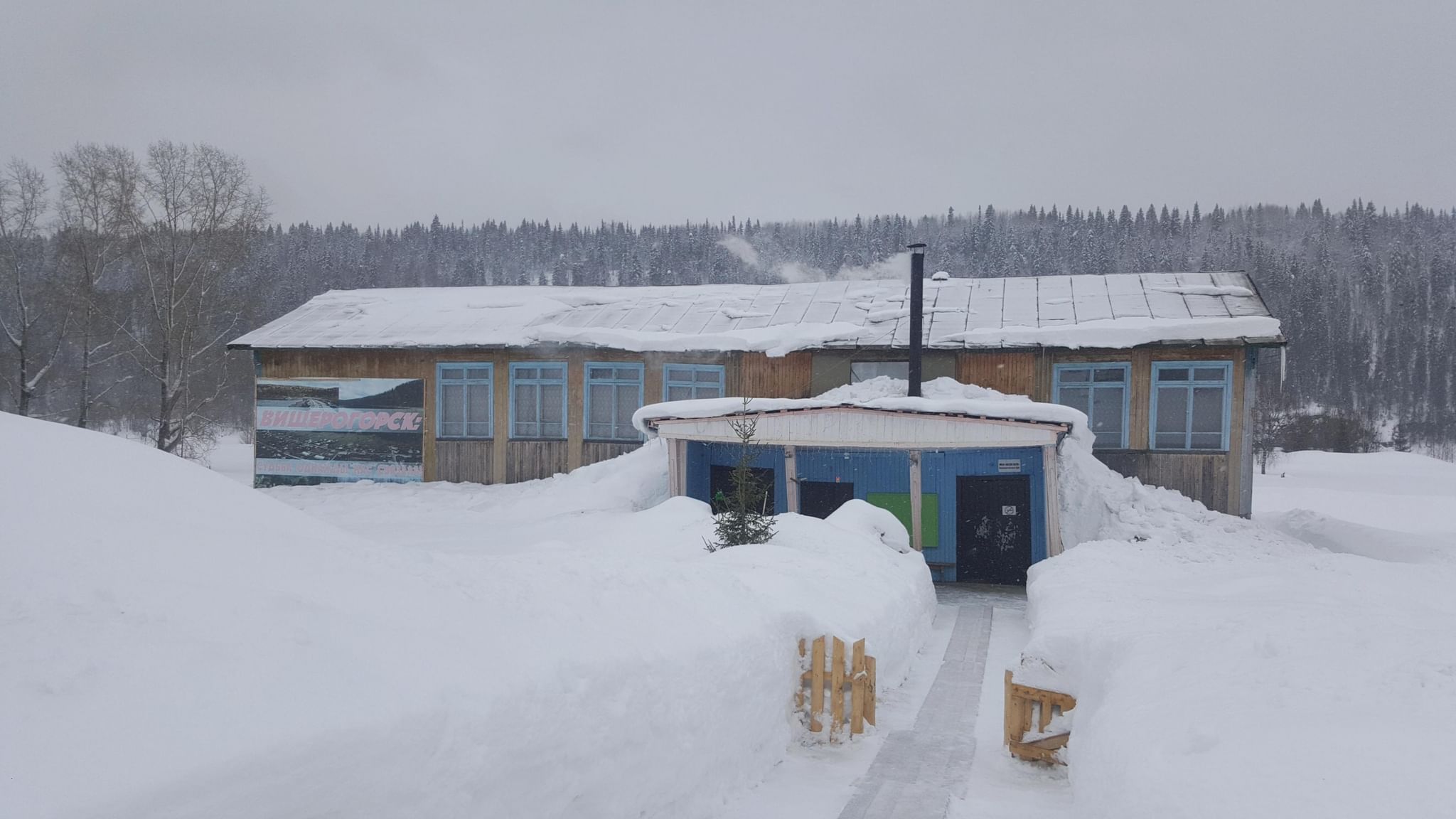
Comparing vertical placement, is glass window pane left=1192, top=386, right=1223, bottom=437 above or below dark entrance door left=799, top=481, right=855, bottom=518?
above

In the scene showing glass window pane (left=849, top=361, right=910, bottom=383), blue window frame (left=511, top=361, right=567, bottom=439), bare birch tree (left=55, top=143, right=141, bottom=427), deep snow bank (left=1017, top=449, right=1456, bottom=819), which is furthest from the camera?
bare birch tree (left=55, top=143, right=141, bottom=427)

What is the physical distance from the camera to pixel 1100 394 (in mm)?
20375

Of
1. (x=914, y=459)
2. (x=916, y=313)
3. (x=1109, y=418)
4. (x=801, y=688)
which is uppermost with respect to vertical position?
(x=916, y=313)

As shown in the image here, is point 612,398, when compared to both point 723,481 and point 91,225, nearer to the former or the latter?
point 723,481

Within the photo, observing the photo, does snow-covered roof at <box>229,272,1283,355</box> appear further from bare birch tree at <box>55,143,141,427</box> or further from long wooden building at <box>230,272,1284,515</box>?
bare birch tree at <box>55,143,141,427</box>

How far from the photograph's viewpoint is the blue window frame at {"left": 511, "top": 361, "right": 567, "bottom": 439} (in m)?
23.5

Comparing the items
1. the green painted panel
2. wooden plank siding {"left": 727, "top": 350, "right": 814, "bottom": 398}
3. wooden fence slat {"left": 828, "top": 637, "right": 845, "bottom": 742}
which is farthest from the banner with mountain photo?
wooden fence slat {"left": 828, "top": 637, "right": 845, "bottom": 742}

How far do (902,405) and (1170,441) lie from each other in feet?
22.0

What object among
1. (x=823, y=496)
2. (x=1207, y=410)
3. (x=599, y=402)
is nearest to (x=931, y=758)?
(x=823, y=496)

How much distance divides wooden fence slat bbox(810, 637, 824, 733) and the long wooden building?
1383 centimetres

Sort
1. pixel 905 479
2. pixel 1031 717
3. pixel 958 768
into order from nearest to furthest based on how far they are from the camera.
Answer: pixel 958 768, pixel 1031 717, pixel 905 479

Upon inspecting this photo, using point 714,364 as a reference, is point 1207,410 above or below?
below

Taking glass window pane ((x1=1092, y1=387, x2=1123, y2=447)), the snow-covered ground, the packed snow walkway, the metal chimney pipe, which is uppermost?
the metal chimney pipe

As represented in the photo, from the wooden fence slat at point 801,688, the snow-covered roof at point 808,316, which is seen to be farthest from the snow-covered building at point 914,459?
the wooden fence slat at point 801,688
